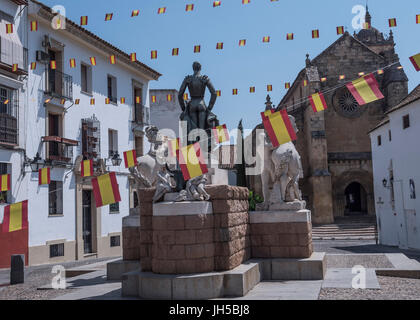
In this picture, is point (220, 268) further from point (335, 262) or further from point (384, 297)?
point (335, 262)

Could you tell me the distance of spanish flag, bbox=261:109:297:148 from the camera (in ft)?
31.9

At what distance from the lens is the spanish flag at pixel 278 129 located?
9.73m

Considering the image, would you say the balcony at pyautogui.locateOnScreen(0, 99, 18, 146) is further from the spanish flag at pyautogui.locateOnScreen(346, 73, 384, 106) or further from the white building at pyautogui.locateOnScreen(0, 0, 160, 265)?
the spanish flag at pyautogui.locateOnScreen(346, 73, 384, 106)

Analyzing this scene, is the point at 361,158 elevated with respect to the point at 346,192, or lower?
elevated

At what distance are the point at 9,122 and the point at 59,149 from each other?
293cm

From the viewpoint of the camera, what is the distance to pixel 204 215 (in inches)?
Result: 310

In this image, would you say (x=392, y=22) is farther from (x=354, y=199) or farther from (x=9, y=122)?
(x=354, y=199)

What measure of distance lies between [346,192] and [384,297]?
2965 centimetres

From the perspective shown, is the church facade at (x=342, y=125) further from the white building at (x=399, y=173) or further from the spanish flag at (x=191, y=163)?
the spanish flag at (x=191, y=163)

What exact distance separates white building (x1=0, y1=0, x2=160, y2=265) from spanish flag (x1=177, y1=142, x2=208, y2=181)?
10.9 m

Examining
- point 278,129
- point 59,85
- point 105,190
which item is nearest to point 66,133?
point 59,85

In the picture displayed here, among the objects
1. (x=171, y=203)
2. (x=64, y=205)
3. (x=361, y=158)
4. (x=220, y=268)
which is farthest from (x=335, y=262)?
(x=361, y=158)

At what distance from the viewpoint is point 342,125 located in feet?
119

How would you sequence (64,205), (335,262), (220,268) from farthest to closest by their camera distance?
(64,205) → (335,262) → (220,268)
